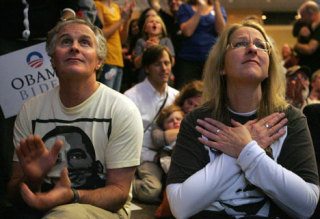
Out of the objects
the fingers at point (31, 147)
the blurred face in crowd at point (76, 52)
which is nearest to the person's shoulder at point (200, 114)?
the blurred face in crowd at point (76, 52)

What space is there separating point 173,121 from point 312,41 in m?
2.32

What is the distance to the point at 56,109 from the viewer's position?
194 centimetres

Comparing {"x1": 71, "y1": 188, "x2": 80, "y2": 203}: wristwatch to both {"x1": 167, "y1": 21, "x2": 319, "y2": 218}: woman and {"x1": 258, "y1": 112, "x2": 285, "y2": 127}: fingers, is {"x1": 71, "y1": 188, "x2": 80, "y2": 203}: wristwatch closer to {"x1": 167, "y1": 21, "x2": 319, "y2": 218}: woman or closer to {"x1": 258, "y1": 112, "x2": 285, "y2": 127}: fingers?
{"x1": 167, "y1": 21, "x2": 319, "y2": 218}: woman

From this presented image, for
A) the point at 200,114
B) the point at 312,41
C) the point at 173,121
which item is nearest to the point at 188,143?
the point at 200,114

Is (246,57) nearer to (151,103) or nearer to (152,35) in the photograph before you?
(151,103)

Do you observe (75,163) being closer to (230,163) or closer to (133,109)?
(133,109)

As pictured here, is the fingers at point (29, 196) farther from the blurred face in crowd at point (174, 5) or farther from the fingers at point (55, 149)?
the blurred face in crowd at point (174, 5)

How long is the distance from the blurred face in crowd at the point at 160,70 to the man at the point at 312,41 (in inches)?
75.5

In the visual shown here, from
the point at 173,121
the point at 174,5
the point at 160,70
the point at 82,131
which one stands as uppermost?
the point at 82,131

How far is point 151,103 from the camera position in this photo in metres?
3.64

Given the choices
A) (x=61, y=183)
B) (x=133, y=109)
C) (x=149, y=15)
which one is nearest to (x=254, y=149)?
(x=133, y=109)

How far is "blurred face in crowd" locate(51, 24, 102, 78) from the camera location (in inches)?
75.0

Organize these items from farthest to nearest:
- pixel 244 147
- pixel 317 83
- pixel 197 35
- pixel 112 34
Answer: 1. pixel 197 35
2. pixel 317 83
3. pixel 112 34
4. pixel 244 147

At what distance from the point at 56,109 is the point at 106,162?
28cm
